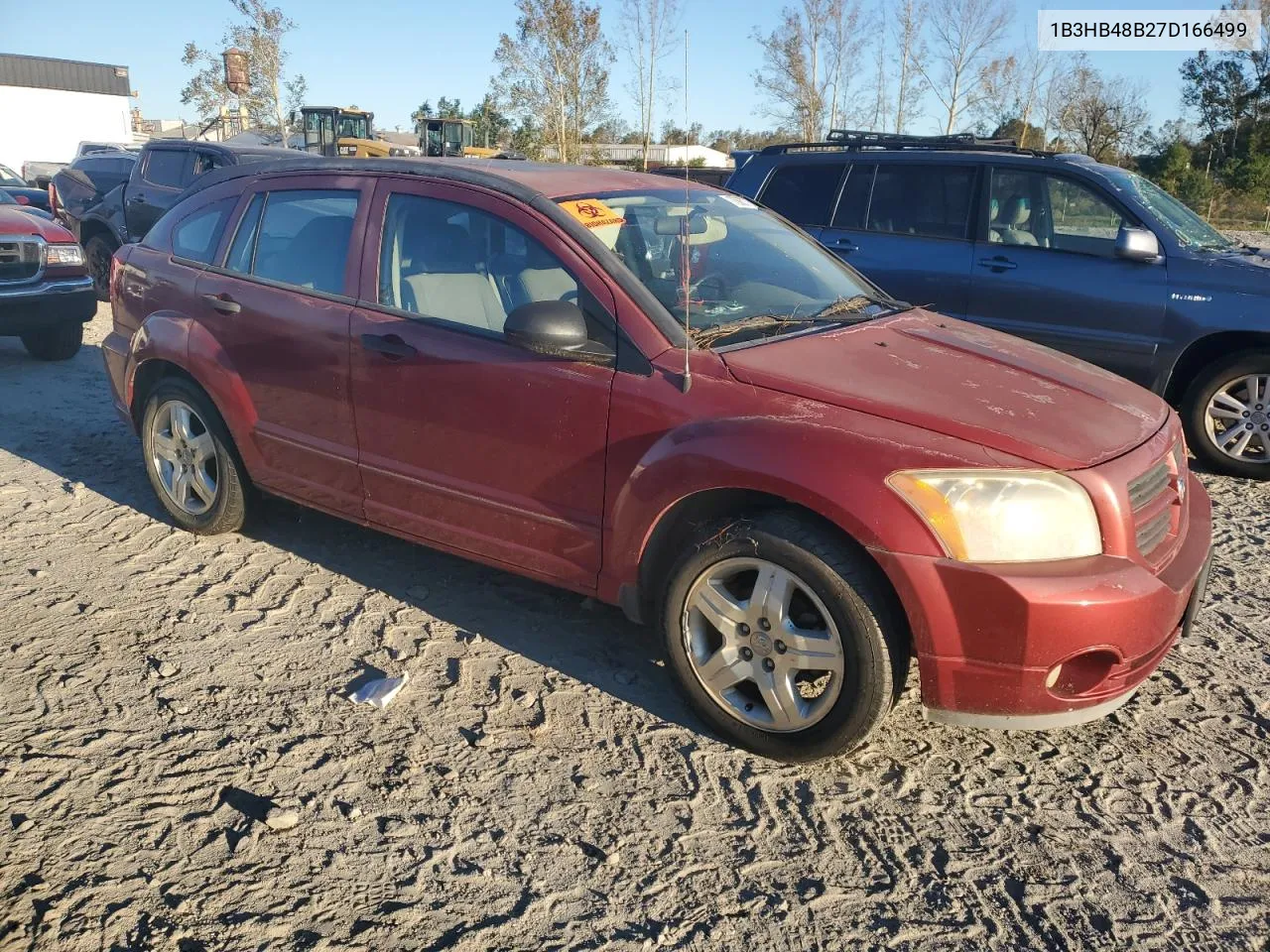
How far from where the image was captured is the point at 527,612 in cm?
415

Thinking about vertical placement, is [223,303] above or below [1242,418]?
above

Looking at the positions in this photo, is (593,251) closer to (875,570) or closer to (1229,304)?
(875,570)

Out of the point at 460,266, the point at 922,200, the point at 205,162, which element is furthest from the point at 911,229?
the point at 205,162

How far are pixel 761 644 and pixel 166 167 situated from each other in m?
10.7

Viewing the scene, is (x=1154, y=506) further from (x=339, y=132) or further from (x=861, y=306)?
(x=339, y=132)

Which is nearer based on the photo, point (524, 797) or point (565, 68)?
point (524, 797)

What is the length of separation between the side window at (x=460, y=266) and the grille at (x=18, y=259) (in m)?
6.10

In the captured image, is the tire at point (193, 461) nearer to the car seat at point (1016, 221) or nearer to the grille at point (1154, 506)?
the grille at point (1154, 506)

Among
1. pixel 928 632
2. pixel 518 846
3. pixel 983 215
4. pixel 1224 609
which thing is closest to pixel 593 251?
pixel 928 632

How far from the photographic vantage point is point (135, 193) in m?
11.4

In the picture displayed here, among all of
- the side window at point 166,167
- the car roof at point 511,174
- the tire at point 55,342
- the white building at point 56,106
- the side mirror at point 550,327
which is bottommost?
the tire at point 55,342

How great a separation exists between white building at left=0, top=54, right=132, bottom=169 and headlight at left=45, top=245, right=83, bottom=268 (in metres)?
47.7

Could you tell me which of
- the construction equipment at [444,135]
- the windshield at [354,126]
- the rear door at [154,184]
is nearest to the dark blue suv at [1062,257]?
the rear door at [154,184]

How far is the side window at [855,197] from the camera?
7.31 metres
